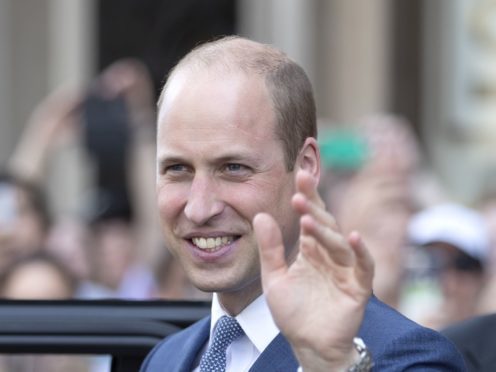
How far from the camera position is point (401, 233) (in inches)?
257

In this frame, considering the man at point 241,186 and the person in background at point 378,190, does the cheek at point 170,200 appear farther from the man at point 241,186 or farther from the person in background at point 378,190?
the person in background at point 378,190

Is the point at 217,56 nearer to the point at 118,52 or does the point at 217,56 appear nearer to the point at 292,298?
the point at 292,298

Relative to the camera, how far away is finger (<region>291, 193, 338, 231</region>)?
8.25 ft

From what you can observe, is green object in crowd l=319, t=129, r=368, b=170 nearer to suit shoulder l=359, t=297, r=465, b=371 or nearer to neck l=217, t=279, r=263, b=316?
neck l=217, t=279, r=263, b=316

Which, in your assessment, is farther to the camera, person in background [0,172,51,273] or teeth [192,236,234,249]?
person in background [0,172,51,273]

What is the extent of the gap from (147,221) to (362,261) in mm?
6136

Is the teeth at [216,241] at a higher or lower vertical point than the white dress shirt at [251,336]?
higher

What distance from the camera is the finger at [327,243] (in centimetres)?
251

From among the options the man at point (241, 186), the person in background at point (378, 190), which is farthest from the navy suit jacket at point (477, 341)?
the person in background at point (378, 190)

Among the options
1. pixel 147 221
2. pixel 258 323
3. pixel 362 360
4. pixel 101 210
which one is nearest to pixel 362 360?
pixel 362 360

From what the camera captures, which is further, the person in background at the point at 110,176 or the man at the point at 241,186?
the person in background at the point at 110,176

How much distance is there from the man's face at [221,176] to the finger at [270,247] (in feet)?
0.82

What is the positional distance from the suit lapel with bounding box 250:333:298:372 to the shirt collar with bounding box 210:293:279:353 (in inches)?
1.7

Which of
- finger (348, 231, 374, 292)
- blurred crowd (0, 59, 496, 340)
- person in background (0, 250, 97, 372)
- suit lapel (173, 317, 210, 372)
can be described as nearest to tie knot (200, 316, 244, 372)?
suit lapel (173, 317, 210, 372)
